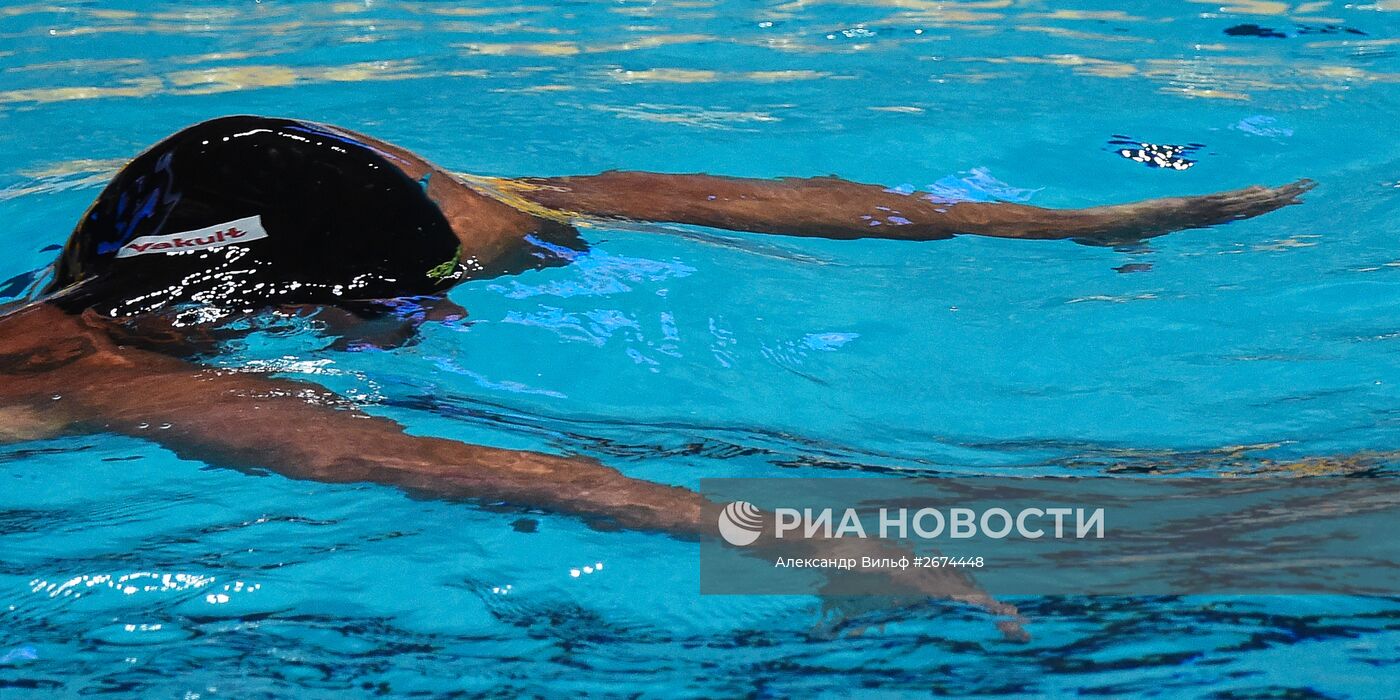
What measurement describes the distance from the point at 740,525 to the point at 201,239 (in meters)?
1.82

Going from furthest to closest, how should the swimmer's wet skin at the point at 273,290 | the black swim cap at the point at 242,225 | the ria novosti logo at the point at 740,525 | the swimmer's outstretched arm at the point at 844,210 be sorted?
the swimmer's outstretched arm at the point at 844,210
the black swim cap at the point at 242,225
the swimmer's wet skin at the point at 273,290
the ria novosti logo at the point at 740,525

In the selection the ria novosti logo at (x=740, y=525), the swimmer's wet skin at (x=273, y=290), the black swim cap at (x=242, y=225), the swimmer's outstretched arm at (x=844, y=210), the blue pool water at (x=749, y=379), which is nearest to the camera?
the blue pool water at (x=749, y=379)

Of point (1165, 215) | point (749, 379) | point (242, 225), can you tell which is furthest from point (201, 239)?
point (1165, 215)

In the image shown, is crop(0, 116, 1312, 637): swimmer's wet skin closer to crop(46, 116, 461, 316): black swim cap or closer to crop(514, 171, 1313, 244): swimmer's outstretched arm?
crop(46, 116, 461, 316): black swim cap

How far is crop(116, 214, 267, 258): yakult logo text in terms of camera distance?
336cm

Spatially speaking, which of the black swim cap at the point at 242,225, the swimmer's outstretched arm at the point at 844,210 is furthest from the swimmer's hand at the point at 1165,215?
the black swim cap at the point at 242,225

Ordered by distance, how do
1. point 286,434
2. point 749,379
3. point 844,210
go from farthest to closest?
point 844,210
point 749,379
point 286,434

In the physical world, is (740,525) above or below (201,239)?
below

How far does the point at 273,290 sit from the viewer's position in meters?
3.41

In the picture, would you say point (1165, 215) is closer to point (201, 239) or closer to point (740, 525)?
point (740, 525)

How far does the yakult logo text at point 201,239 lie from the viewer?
336 cm

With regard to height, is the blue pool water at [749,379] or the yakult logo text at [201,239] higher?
the yakult logo text at [201,239]

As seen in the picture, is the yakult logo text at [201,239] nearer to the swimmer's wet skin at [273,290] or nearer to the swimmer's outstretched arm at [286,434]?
the swimmer's wet skin at [273,290]

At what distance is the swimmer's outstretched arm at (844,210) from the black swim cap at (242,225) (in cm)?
105
